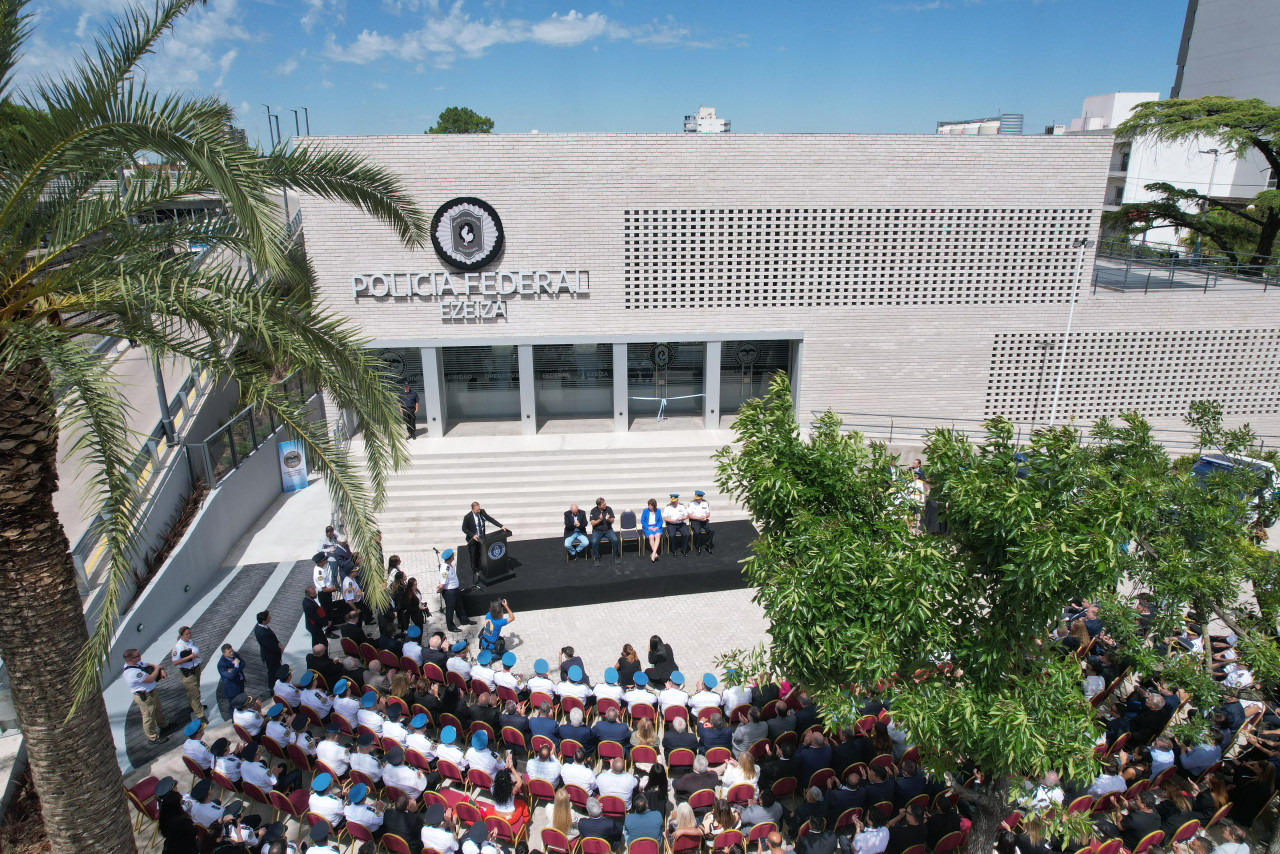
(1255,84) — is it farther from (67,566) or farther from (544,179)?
(67,566)

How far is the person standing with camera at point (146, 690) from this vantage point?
382 inches

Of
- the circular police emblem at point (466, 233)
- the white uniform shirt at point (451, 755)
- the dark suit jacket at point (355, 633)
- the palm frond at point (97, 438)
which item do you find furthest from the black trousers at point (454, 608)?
the circular police emblem at point (466, 233)

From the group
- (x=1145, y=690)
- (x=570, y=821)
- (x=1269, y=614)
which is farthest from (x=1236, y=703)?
(x=570, y=821)

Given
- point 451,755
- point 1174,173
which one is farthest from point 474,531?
point 1174,173

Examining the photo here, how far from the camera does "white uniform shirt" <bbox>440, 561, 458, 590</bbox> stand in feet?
42.2

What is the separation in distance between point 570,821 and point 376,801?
2.16 metres

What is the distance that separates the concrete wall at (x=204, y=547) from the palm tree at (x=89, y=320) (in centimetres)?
434

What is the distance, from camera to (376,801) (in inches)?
323

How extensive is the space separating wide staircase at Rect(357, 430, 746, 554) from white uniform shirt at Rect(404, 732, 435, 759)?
796 cm

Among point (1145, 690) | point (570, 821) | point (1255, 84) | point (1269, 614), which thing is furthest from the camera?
point (1255, 84)

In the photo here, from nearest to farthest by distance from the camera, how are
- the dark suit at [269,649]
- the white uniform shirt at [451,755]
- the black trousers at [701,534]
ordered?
the white uniform shirt at [451,755], the dark suit at [269,649], the black trousers at [701,534]

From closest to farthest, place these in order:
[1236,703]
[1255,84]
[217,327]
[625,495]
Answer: [217,327] → [1236,703] → [625,495] → [1255,84]

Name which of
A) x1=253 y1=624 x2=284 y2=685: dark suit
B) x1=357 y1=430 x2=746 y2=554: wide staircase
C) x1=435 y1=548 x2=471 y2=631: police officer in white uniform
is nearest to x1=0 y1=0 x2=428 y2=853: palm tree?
x1=253 y1=624 x2=284 y2=685: dark suit

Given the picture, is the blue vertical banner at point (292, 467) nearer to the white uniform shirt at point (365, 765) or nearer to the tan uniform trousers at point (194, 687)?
the tan uniform trousers at point (194, 687)
